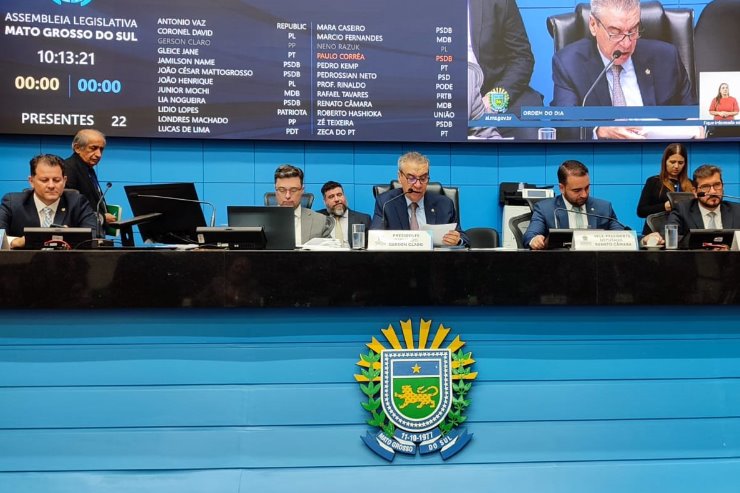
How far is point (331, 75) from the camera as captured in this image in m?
4.57

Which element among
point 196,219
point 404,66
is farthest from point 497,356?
point 404,66

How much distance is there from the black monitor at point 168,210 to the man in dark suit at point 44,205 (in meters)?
0.35

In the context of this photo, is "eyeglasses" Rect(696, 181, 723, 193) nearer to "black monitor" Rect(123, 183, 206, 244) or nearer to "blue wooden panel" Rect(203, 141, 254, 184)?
"black monitor" Rect(123, 183, 206, 244)

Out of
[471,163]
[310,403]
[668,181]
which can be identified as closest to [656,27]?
[668,181]

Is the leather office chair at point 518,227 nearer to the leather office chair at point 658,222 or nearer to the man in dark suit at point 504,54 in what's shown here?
the leather office chair at point 658,222

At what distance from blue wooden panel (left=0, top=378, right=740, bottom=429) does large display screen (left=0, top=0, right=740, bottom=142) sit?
9.28ft

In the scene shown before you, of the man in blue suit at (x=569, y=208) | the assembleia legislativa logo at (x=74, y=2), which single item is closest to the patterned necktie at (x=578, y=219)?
the man in blue suit at (x=569, y=208)

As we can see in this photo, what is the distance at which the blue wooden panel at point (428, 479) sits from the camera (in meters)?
1.90

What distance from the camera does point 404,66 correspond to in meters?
4.59

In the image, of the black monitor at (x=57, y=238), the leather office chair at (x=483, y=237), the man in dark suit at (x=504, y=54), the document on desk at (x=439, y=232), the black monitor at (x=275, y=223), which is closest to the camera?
the black monitor at (x=57, y=238)

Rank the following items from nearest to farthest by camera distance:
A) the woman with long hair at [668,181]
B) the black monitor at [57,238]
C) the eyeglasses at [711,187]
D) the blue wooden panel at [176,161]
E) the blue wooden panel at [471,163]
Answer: the black monitor at [57,238] → the eyeglasses at [711,187] → the woman with long hair at [668,181] → the blue wooden panel at [176,161] → the blue wooden panel at [471,163]

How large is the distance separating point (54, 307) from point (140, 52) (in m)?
Answer: 2.96

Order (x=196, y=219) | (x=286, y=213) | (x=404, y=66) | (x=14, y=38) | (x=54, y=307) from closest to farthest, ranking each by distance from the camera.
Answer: (x=54, y=307), (x=286, y=213), (x=196, y=219), (x=14, y=38), (x=404, y=66)

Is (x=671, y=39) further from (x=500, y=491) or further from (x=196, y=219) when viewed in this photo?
(x=500, y=491)
